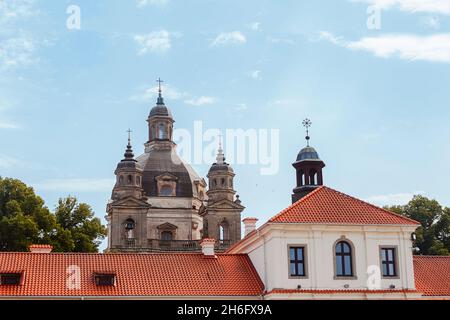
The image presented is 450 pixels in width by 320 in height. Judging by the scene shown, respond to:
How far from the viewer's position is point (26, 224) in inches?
2088

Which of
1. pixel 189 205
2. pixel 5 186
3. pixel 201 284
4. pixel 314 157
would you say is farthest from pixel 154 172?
pixel 201 284

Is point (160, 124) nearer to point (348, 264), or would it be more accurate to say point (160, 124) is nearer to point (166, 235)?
point (166, 235)

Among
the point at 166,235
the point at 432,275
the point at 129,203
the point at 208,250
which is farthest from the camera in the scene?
the point at 166,235

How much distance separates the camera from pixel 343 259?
34312 mm

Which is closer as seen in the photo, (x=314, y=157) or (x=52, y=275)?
(x=52, y=275)

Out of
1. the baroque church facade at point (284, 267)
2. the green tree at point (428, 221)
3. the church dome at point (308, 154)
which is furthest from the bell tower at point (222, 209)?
the baroque church facade at point (284, 267)

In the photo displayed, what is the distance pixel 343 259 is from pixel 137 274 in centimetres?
982

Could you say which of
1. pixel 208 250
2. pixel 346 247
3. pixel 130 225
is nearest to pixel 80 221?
pixel 130 225

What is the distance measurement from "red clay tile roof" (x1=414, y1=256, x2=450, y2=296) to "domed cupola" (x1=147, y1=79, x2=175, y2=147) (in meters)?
49.7

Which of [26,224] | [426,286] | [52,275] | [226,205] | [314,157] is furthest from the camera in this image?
[226,205]

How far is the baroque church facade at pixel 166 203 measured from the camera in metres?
73.9

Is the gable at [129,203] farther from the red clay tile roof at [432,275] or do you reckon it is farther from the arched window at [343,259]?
the arched window at [343,259]

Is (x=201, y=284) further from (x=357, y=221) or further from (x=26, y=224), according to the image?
(x=26, y=224)
